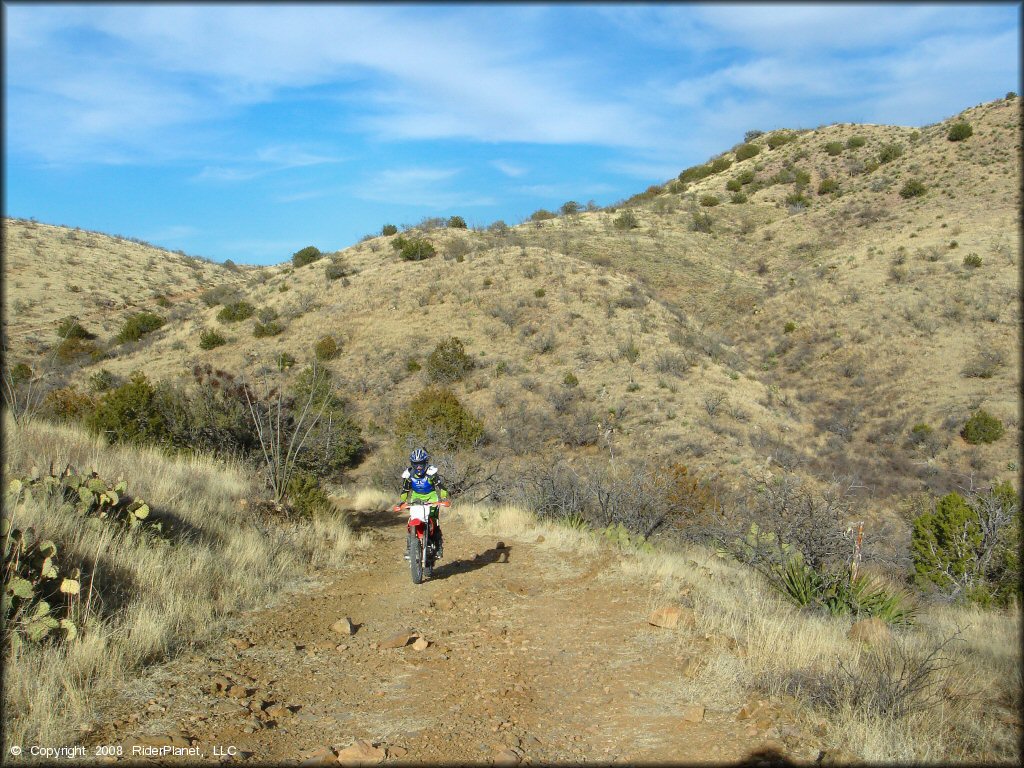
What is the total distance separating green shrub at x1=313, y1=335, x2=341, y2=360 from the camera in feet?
98.8

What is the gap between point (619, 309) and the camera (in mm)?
33000

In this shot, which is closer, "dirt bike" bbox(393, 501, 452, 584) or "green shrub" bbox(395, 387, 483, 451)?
"dirt bike" bbox(393, 501, 452, 584)

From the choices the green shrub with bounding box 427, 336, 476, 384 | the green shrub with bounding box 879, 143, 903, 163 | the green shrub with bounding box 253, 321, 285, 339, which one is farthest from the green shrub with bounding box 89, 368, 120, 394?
the green shrub with bounding box 879, 143, 903, 163

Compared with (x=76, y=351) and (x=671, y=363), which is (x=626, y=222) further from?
(x=76, y=351)

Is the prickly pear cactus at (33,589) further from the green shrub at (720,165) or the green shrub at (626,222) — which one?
the green shrub at (720,165)

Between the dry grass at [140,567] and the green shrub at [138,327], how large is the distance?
2747cm

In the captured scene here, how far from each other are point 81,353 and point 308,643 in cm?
3350

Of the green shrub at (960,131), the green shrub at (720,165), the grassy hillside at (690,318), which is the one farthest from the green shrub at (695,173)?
the green shrub at (960,131)

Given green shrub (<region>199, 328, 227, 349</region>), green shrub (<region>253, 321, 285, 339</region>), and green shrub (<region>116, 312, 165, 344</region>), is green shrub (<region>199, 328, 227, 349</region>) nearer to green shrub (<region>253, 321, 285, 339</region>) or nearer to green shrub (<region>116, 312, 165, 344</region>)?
green shrub (<region>253, 321, 285, 339</region>)

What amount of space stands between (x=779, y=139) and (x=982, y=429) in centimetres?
4707

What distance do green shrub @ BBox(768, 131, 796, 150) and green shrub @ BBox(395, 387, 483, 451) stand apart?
5090 cm

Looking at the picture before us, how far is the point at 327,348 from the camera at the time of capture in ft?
99.5

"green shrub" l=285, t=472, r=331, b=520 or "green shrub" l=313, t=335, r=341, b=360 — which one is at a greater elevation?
"green shrub" l=313, t=335, r=341, b=360

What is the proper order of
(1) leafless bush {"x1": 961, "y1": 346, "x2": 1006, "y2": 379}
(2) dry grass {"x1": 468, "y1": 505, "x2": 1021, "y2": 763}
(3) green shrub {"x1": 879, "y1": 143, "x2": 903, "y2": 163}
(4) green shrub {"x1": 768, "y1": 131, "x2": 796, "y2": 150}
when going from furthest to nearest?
(4) green shrub {"x1": 768, "y1": 131, "x2": 796, "y2": 150}, (3) green shrub {"x1": 879, "y1": 143, "x2": 903, "y2": 163}, (1) leafless bush {"x1": 961, "y1": 346, "x2": 1006, "y2": 379}, (2) dry grass {"x1": 468, "y1": 505, "x2": 1021, "y2": 763}
